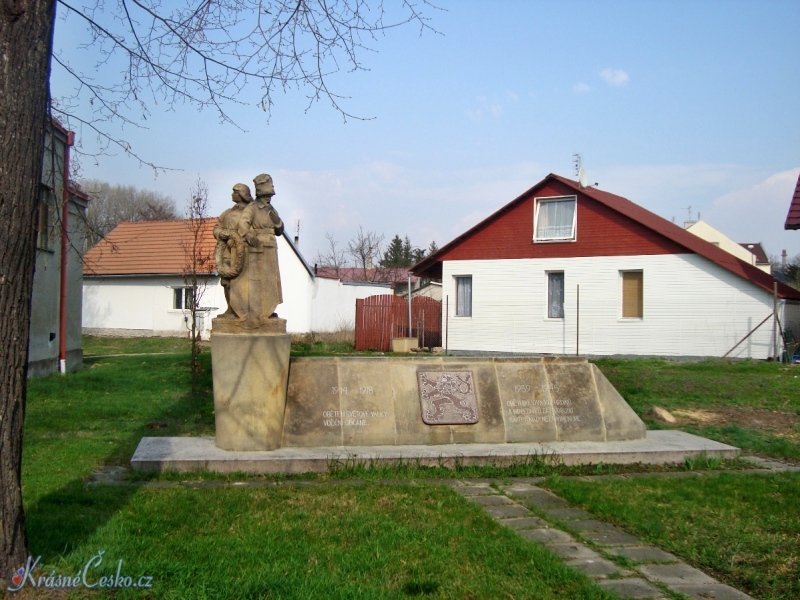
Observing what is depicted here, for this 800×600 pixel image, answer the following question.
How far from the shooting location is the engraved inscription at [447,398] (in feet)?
27.0

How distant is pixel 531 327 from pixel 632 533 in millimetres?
20705

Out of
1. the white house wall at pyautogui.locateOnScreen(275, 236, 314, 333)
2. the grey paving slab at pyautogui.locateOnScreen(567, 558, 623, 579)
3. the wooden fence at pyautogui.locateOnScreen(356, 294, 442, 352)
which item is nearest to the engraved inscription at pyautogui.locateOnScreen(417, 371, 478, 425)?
the grey paving slab at pyautogui.locateOnScreen(567, 558, 623, 579)

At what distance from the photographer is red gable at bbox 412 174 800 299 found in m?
23.7

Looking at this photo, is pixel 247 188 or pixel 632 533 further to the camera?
pixel 247 188

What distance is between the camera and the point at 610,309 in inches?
975

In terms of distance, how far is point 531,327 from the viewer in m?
26.1

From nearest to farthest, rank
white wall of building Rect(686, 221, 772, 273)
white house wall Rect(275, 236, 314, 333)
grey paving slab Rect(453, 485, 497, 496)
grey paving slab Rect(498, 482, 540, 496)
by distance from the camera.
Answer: grey paving slab Rect(453, 485, 497, 496), grey paving slab Rect(498, 482, 540, 496), white house wall Rect(275, 236, 314, 333), white wall of building Rect(686, 221, 772, 273)

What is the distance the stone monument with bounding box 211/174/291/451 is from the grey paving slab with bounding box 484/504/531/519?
253cm

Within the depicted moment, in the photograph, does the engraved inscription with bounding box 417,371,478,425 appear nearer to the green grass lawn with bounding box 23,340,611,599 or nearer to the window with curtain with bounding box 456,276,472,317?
the green grass lawn with bounding box 23,340,611,599

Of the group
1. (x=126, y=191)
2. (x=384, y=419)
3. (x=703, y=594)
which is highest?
(x=126, y=191)

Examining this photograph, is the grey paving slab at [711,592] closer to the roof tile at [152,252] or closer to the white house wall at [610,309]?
the white house wall at [610,309]

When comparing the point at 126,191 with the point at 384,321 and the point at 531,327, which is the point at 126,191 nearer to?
the point at 384,321

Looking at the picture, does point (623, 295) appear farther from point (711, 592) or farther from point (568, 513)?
point (711, 592)

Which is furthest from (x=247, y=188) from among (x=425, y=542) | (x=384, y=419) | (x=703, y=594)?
(x=703, y=594)
